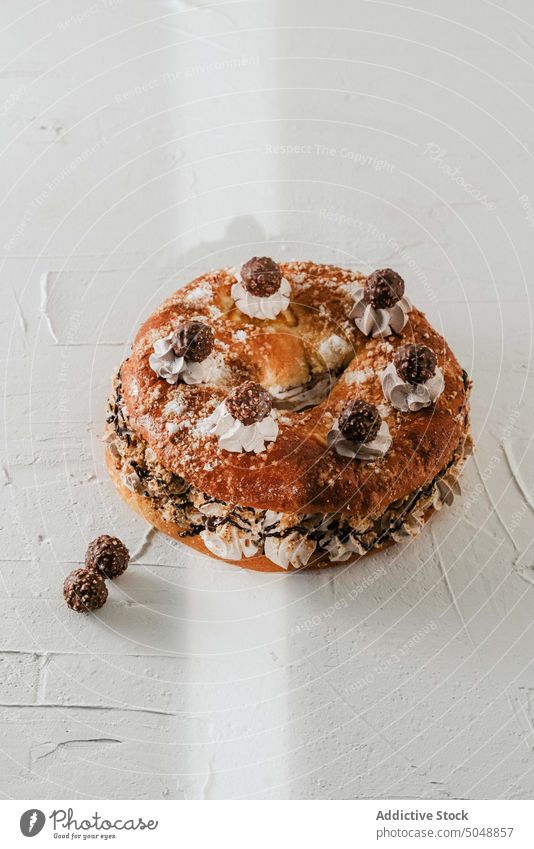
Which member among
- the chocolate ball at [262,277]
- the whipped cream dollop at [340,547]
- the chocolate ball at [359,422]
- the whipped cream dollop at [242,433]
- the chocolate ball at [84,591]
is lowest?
the chocolate ball at [84,591]

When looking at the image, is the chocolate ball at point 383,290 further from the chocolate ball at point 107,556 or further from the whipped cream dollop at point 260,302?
the chocolate ball at point 107,556

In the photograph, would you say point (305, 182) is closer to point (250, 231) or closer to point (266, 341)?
point (250, 231)

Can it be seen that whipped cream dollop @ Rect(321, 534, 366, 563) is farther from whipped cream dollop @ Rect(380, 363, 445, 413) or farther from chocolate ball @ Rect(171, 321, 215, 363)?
chocolate ball @ Rect(171, 321, 215, 363)

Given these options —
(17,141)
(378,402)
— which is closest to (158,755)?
(378,402)

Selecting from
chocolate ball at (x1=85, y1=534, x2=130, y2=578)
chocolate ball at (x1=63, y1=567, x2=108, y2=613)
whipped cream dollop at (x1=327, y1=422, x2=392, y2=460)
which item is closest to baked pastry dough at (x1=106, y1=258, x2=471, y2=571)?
whipped cream dollop at (x1=327, y1=422, x2=392, y2=460)

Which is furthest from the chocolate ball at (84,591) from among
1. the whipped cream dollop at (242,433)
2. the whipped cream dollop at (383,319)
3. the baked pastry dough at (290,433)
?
the whipped cream dollop at (383,319)

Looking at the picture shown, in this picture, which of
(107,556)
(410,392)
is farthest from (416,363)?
(107,556)
